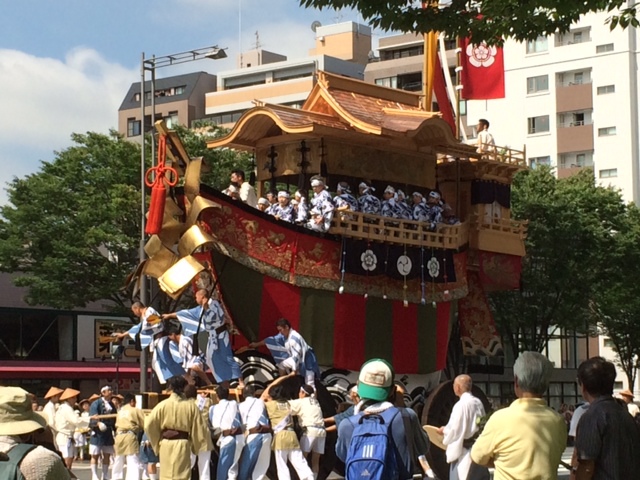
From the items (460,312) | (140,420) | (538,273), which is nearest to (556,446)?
(140,420)

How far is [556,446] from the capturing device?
7.02 metres

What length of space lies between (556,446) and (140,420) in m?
11.4

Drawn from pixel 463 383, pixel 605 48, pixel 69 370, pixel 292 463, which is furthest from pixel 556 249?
pixel 463 383

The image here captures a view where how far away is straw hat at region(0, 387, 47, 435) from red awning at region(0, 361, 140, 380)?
3544 cm

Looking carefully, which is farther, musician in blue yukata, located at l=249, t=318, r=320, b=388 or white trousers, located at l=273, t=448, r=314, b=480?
musician in blue yukata, located at l=249, t=318, r=320, b=388

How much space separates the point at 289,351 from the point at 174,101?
55.7m

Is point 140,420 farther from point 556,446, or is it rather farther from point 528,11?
point 556,446

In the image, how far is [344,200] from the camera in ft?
58.5

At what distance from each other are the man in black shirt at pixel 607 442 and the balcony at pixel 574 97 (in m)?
50.8

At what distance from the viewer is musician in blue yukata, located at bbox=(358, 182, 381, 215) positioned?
18188 millimetres

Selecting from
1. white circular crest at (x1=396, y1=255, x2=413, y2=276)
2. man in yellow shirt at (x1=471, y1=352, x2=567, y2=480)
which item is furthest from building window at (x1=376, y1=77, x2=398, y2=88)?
man in yellow shirt at (x1=471, y1=352, x2=567, y2=480)

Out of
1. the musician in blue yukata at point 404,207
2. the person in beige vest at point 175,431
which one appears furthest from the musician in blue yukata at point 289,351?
the person in beige vest at point 175,431

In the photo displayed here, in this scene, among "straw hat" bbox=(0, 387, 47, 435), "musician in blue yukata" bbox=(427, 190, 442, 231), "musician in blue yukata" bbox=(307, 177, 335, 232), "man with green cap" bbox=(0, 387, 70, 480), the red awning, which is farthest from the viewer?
the red awning

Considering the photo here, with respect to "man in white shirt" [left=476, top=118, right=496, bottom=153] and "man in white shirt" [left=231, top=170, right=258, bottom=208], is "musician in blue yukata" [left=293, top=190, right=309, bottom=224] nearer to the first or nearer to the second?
"man in white shirt" [left=231, top=170, right=258, bottom=208]
